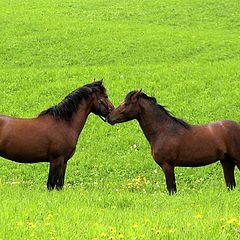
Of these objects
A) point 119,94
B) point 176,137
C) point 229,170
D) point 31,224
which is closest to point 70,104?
point 176,137

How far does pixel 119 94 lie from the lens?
22.8 m

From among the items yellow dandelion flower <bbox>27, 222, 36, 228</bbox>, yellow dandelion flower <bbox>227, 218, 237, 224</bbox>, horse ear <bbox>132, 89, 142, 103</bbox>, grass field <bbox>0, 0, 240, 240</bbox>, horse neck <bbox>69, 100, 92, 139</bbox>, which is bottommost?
grass field <bbox>0, 0, 240, 240</bbox>

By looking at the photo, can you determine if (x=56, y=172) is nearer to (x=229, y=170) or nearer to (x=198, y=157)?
(x=198, y=157)

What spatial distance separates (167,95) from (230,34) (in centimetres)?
1289

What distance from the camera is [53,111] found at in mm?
→ 11484

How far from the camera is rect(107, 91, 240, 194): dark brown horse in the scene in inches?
458

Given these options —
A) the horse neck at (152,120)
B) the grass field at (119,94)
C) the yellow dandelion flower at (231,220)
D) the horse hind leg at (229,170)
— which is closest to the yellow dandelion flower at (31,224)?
the grass field at (119,94)

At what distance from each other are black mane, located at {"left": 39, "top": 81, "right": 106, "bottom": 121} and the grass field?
4.98 feet

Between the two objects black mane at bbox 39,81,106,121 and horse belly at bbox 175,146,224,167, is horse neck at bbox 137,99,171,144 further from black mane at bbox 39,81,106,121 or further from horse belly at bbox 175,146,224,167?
black mane at bbox 39,81,106,121

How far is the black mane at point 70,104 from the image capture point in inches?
450

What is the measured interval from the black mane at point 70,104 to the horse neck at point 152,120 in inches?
42.8

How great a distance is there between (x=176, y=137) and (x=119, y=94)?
442 inches

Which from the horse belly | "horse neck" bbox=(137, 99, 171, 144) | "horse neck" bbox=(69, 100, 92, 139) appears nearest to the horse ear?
"horse neck" bbox=(137, 99, 171, 144)

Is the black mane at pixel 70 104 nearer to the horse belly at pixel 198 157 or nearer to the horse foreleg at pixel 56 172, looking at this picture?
the horse foreleg at pixel 56 172
